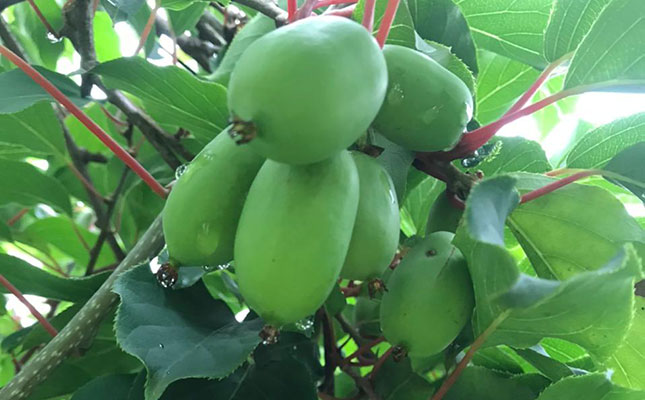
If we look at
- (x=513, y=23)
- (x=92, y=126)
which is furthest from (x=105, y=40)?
(x=513, y=23)

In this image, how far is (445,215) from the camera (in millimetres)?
548

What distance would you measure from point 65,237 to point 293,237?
74 cm

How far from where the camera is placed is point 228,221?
41 centimetres

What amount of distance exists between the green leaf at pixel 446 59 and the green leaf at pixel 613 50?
0.08 m

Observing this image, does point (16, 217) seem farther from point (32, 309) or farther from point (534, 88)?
point (534, 88)

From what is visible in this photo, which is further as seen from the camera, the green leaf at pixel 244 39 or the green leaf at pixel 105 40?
the green leaf at pixel 105 40

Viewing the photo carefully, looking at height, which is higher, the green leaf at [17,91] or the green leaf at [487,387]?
the green leaf at [17,91]

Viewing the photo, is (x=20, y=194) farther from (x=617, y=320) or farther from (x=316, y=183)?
(x=617, y=320)

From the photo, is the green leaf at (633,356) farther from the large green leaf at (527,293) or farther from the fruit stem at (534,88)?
the fruit stem at (534,88)

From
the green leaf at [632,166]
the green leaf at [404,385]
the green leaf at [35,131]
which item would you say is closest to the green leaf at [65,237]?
the green leaf at [35,131]

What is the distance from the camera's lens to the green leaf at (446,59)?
510 millimetres

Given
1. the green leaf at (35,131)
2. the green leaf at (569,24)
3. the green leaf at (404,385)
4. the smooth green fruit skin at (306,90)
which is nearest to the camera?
the smooth green fruit skin at (306,90)

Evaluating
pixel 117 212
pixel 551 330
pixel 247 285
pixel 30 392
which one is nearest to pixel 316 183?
pixel 247 285

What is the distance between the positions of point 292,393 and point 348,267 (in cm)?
18
